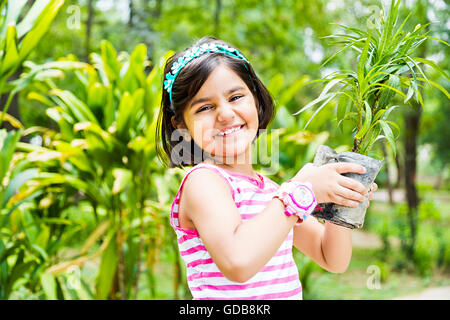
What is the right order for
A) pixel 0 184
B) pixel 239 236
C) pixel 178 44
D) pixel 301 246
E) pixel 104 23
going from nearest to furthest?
pixel 239 236, pixel 301 246, pixel 0 184, pixel 178 44, pixel 104 23

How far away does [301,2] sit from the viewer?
567cm

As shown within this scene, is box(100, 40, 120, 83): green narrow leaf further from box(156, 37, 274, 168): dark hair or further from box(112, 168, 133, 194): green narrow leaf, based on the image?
box(156, 37, 274, 168): dark hair

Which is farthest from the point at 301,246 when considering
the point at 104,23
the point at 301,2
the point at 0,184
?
the point at 104,23

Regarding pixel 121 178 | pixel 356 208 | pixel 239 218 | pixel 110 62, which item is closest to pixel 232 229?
pixel 239 218

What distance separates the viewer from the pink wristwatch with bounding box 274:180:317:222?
33.2 inches

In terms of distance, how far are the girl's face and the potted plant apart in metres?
0.17

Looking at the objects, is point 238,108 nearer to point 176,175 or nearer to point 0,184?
point 0,184

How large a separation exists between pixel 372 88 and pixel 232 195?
0.38 m

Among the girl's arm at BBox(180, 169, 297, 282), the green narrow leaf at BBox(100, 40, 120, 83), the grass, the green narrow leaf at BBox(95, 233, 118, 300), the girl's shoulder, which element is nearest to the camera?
the girl's arm at BBox(180, 169, 297, 282)

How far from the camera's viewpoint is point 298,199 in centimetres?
85

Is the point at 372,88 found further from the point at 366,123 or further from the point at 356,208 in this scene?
the point at 356,208

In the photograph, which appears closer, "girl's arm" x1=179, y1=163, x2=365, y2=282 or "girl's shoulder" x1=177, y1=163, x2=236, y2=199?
"girl's arm" x1=179, y1=163, x2=365, y2=282

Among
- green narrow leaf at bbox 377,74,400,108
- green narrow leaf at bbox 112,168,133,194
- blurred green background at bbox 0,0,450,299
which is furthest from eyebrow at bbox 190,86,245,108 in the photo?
green narrow leaf at bbox 112,168,133,194

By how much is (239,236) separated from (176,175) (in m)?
1.96
